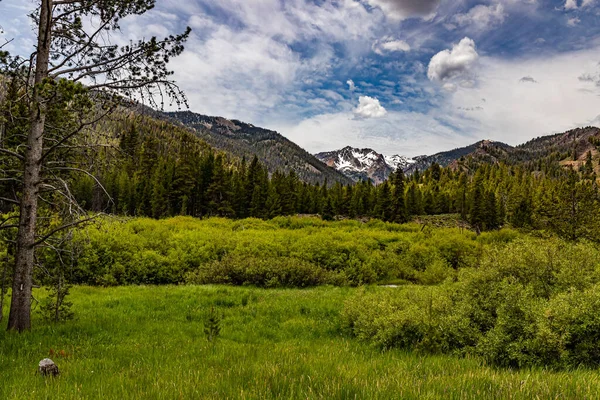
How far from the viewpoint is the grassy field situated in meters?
4.05

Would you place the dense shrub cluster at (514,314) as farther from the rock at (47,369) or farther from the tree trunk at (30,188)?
the tree trunk at (30,188)

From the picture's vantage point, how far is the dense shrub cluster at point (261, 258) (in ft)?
69.4

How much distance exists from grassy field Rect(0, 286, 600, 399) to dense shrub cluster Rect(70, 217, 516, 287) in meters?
6.56

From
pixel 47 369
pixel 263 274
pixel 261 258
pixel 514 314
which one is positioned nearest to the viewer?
pixel 47 369

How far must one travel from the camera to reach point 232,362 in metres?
6.14

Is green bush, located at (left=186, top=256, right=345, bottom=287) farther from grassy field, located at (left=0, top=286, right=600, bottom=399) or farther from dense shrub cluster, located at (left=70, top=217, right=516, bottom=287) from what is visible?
grassy field, located at (left=0, top=286, right=600, bottom=399)

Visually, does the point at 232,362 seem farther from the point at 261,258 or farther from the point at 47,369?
the point at 261,258

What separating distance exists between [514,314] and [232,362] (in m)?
5.77

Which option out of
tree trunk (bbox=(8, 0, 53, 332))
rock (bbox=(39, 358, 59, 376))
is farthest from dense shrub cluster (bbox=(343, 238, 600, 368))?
tree trunk (bbox=(8, 0, 53, 332))

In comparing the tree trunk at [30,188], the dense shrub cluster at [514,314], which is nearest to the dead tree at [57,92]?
the tree trunk at [30,188]

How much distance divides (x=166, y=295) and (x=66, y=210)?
6.65 metres

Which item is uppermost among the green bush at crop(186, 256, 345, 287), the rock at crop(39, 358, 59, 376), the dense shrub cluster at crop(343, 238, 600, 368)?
the dense shrub cluster at crop(343, 238, 600, 368)

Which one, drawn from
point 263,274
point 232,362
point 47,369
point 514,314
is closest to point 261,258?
point 263,274

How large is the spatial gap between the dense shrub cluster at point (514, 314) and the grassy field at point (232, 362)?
783 millimetres
